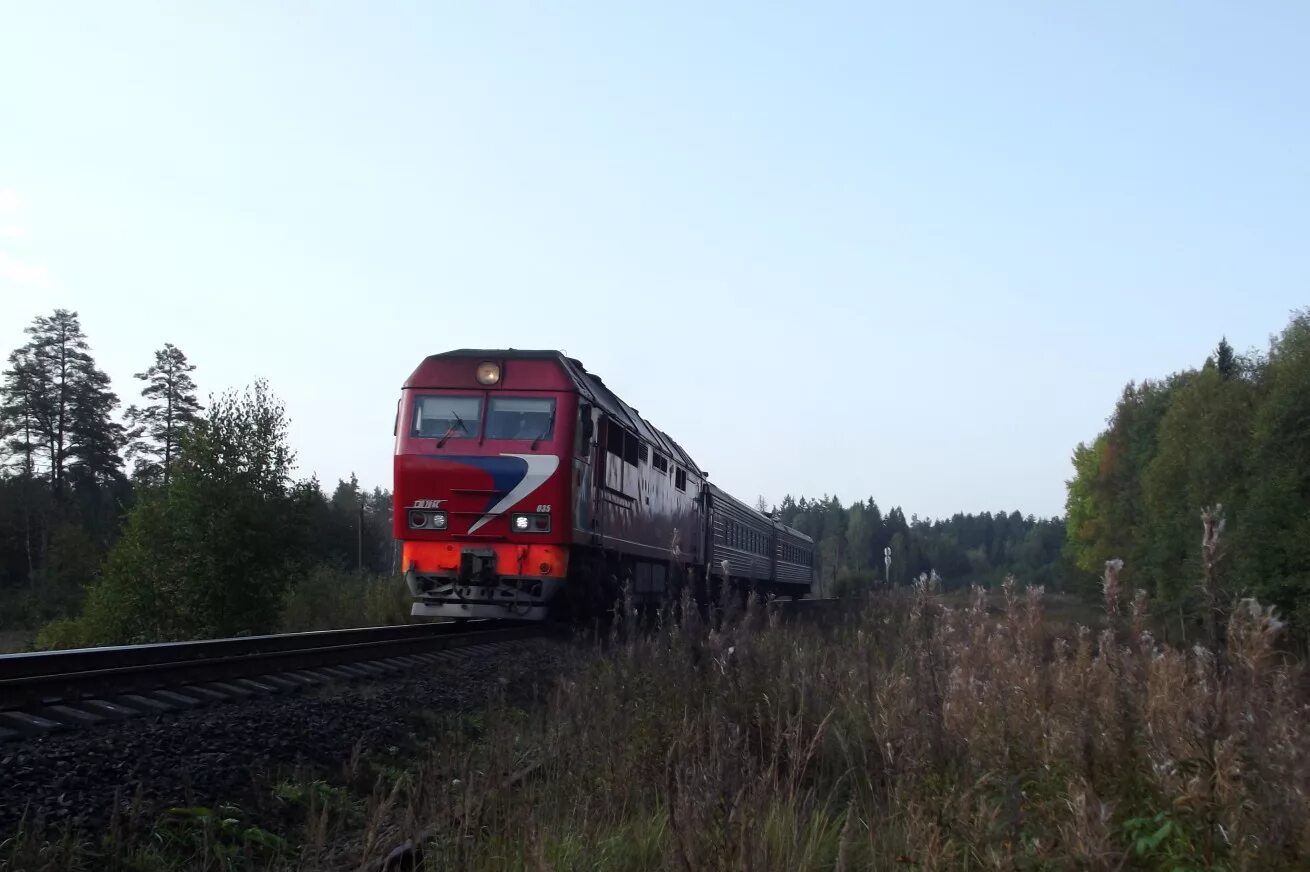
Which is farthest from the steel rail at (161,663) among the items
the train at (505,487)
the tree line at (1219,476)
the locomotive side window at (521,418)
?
the tree line at (1219,476)

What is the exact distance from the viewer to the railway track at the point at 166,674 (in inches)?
259

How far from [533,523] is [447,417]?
1.88m

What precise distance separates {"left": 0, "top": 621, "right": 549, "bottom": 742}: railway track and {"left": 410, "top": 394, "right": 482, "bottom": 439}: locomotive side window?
2.89 metres

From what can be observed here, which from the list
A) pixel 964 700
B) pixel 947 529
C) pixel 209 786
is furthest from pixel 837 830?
pixel 947 529

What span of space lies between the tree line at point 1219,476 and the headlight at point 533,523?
6.90 meters

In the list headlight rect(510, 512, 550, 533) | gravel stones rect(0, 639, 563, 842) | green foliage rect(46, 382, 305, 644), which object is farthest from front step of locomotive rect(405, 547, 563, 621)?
green foliage rect(46, 382, 305, 644)

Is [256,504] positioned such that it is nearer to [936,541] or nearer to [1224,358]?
[1224,358]

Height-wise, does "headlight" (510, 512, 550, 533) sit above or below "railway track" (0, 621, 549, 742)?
above

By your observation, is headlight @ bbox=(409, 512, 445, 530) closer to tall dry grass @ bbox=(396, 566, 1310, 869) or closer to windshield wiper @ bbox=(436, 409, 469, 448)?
windshield wiper @ bbox=(436, 409, 469, 448)

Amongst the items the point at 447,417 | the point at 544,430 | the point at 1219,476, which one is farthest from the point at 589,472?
the point at 1219,476

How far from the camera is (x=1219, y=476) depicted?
135 feet

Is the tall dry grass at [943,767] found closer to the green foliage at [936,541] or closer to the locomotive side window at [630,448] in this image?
the locomotive side window at [630,448]

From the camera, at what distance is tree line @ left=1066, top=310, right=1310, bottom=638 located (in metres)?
32.1

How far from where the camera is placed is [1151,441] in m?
64.5
